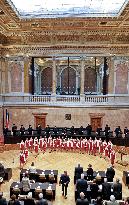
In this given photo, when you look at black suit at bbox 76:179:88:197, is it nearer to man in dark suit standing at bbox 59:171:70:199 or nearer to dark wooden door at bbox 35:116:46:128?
man in dark suit standing at bbox 59:171:70:199

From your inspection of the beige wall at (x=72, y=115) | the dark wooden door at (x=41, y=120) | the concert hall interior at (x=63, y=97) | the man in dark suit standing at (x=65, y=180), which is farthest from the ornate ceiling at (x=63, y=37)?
the man in dark suit standing at (x=65, y=180)

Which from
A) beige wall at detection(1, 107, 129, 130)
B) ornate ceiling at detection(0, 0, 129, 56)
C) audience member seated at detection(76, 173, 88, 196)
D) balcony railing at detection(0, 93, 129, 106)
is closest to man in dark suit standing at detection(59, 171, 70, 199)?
audience member seated at detection(76, 173, 88, 196)

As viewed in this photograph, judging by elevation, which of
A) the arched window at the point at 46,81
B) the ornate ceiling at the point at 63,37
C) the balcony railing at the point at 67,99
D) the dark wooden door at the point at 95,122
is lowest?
the dark wooden door at the point at 95,122

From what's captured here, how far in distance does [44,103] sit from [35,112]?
1085mm

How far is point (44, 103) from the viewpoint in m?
27.9

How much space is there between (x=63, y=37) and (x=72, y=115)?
640 cm

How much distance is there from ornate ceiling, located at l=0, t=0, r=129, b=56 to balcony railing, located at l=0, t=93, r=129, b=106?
3567mm

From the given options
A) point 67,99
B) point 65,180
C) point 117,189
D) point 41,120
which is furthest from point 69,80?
point 117,189

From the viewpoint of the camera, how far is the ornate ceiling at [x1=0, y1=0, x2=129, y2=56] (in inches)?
851

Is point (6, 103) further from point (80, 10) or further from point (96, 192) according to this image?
point (96, 192)

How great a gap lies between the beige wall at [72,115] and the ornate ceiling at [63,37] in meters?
4.65

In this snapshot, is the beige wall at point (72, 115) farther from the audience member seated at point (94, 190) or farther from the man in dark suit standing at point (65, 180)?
the audience member seated at point (94, 190)

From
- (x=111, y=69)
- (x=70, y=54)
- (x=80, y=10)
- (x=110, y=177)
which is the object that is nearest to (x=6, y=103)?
(x=70, y=54)

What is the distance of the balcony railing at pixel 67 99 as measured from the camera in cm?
2778
